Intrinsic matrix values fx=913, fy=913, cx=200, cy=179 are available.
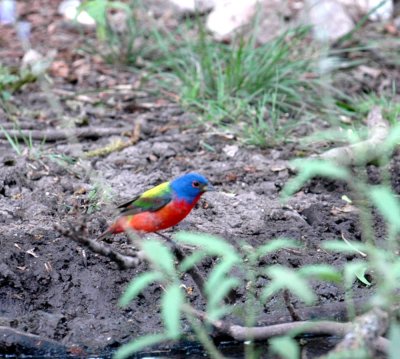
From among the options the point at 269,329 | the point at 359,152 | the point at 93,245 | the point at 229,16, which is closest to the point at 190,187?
the point at 269,329

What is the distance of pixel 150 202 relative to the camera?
454 cm

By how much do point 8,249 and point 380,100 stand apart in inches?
141

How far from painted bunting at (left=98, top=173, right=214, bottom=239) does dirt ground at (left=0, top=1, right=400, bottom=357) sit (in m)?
0.44

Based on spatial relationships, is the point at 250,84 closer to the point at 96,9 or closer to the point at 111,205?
the point at 96,9

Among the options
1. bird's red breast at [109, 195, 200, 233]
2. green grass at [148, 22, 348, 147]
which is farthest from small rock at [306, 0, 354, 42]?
bird's red breast at [109, 195, 200, 233]

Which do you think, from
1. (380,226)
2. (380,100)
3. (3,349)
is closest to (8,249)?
(3,349)

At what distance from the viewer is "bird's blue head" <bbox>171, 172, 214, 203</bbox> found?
4.49 meters

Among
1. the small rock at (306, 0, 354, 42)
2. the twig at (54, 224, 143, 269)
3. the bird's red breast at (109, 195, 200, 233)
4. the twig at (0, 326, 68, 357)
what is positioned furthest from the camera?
the small rock at (306, 0, 354, 42)

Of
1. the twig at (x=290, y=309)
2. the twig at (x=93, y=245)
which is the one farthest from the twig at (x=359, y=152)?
the twig at (x=93, y=245)

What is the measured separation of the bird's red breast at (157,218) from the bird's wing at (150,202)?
21mm

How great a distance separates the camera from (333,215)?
558 centimetres

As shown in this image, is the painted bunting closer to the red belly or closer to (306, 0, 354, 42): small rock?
the red belly

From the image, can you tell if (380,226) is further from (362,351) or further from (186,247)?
(362,351)

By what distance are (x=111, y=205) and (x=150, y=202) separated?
87 cm
